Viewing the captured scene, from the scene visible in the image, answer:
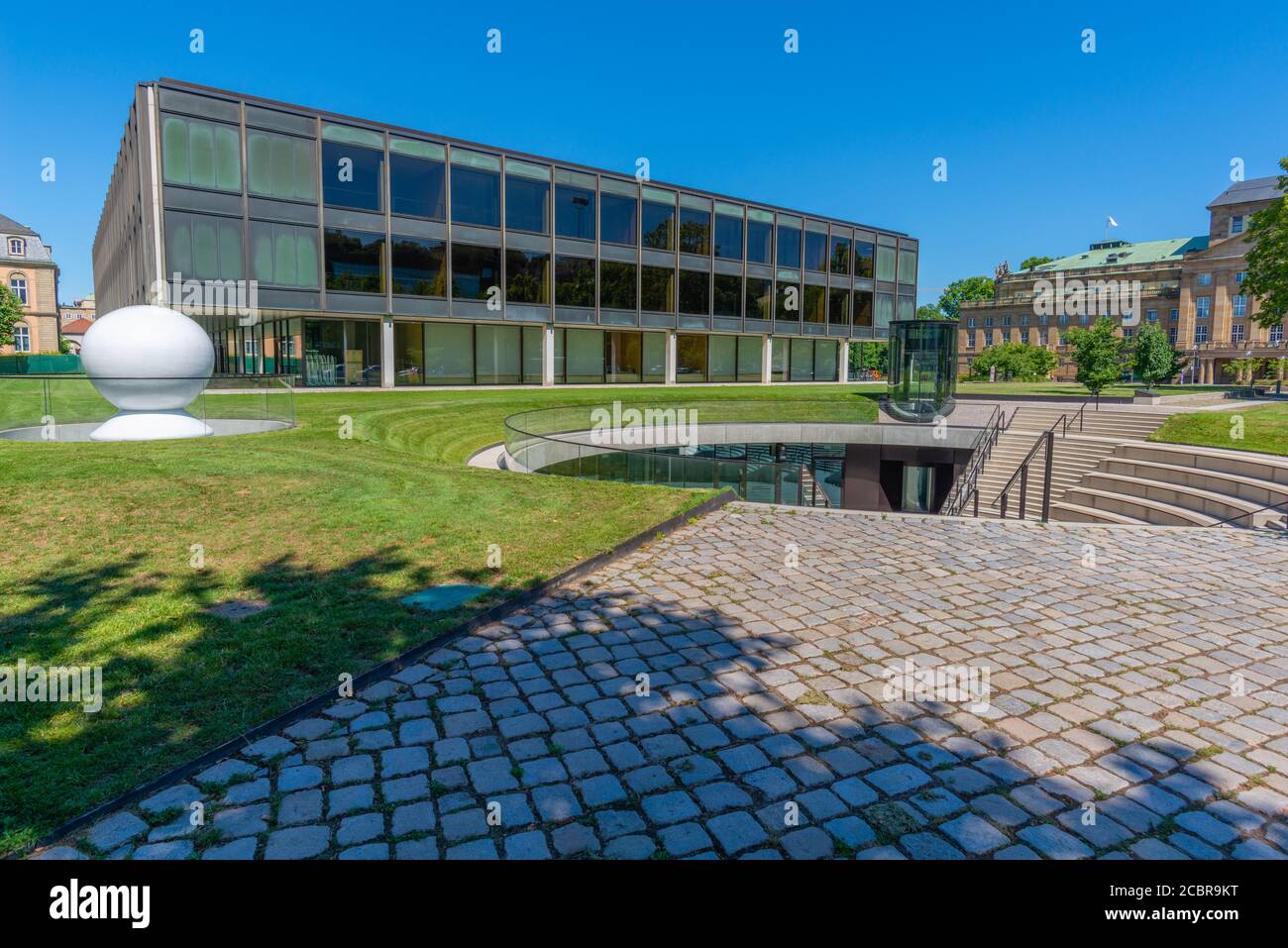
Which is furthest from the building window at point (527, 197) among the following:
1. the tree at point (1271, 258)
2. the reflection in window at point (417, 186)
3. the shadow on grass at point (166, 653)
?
the shadow on grass at point (166, 653)

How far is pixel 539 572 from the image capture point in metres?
7.73

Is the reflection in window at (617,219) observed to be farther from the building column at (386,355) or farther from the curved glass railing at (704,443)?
the curved glass railing at (704,443)

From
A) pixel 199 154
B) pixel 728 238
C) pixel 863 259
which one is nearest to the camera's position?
pixel 199 154

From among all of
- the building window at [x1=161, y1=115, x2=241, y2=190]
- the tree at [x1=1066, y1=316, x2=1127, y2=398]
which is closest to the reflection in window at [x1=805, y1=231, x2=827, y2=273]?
the tree at [x1=1066, y1=316, x2=1127, y2=398]

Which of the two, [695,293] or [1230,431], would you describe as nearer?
[1230,431]

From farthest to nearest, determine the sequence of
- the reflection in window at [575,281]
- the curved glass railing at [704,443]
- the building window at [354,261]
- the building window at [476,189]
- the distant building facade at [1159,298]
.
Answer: the distant building facade at [1159,298] < the reflection in window at [575,281] < the building window at [476,189] < the building window at [354,261] < the curved glass railing at [704,443]

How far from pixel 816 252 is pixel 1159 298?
67.5 metres

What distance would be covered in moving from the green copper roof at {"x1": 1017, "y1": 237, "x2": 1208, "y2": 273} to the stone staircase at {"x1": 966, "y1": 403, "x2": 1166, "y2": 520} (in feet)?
304

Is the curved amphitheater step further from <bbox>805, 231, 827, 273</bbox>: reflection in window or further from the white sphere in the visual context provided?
<bbox>805, 231, 827, 273</bbox>: reflection in window

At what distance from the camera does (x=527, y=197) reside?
3853 centimetres

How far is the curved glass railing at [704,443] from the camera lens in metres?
13.1

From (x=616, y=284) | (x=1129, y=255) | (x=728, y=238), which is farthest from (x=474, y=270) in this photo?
(x=1129, y=255)

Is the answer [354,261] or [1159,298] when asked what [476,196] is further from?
[1159,298]

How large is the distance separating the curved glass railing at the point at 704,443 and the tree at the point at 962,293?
105 metres
